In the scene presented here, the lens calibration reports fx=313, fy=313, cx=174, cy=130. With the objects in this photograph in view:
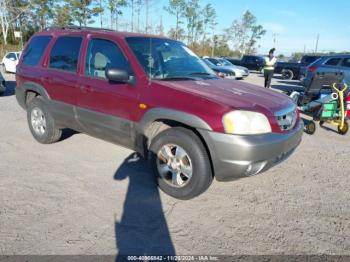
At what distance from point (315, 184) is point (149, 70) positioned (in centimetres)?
272

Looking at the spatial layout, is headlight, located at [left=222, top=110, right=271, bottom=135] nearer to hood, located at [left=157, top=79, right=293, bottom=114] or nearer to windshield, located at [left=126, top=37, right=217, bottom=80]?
hood, located at [left=157, top=79, right=293, bottom=114]

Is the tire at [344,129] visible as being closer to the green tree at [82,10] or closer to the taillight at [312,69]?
the taillight at [312,69]

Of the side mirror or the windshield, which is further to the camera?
the windshield

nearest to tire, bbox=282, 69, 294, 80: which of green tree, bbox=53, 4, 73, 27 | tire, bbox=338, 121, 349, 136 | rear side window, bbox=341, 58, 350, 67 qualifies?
rear side window, bbox=341, 58, 350, 67

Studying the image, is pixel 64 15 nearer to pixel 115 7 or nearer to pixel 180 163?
pixel 115 7

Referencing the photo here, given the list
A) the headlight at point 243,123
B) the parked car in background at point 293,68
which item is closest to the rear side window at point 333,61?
the parked car in background at point 293,68

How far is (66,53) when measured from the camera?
485 centimetres

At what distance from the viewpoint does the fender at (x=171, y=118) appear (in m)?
3.36

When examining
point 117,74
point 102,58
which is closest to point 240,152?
point 117,74

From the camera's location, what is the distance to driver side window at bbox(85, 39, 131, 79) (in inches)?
163

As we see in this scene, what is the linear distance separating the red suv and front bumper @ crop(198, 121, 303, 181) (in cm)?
1

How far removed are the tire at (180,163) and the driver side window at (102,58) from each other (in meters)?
1.10

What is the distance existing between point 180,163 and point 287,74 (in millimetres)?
20846

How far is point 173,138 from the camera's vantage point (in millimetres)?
3625
